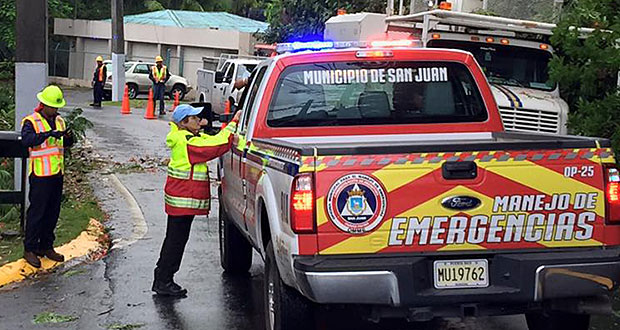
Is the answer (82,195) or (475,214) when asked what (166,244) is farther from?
(82,195)

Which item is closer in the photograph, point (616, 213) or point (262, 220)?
point (616, 213)

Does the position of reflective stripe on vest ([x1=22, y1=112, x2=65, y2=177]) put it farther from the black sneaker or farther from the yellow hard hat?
the black sneaker

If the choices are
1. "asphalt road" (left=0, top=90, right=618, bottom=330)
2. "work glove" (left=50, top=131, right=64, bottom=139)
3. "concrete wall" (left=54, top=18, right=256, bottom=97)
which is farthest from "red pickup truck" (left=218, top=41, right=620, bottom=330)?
"concrete wall" (left=54, top=18, right=256, bottom=97)

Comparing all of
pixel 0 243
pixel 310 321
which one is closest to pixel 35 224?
pixel 0 243

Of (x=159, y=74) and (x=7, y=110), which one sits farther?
(x=159, y=74)

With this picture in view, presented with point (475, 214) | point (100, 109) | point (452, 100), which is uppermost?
point (452, 100)

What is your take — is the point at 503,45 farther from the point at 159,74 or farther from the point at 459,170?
the point at 159,74

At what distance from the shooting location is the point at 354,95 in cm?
727

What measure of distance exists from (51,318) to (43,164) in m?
1.83

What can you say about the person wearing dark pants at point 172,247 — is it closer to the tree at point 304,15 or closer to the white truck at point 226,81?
the white truck at point 226,81

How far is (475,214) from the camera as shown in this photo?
5383 mm

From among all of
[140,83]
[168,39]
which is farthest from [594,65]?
[168,39]

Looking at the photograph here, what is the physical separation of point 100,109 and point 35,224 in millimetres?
21128

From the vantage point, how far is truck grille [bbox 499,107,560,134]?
1312 cm
